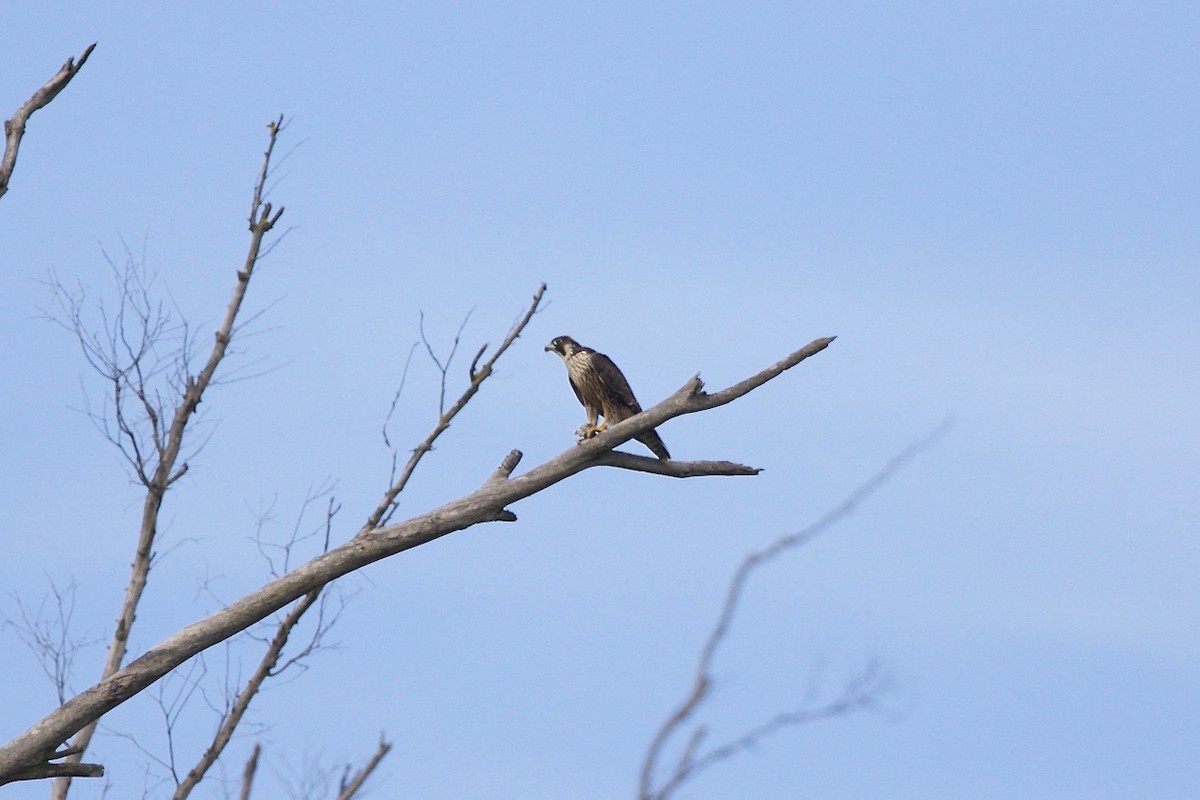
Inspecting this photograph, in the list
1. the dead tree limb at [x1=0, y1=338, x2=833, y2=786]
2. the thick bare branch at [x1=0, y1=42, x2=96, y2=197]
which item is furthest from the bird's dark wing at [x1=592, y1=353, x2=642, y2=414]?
the thick bare branch at [x1=0, y1=42, x2=96, y2=197]

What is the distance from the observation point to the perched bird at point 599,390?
24.2 ft

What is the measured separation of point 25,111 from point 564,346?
324 cm

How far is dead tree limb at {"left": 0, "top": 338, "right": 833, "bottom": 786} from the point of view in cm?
525

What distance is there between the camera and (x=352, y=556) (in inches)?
219

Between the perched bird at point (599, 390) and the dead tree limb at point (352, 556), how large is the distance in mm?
1361

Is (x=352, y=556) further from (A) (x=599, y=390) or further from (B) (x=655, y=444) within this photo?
(A) (x=599, y=390)

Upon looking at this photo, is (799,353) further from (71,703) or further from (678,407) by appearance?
(71,703)

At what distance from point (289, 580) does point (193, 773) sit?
2924 millimetres

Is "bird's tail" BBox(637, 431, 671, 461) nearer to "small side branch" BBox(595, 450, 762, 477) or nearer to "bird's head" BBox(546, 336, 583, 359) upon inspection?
"small side branch" BBox(595, 450, 762, 477)

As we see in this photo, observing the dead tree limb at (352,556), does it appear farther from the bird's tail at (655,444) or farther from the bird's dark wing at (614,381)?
the bird's dark wing at (614,381)

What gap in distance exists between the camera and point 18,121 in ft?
20.9

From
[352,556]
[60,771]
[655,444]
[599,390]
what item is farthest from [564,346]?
[60,771]

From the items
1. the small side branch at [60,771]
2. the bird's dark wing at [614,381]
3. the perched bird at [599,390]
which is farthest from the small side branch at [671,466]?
the small side branch at [60,771]

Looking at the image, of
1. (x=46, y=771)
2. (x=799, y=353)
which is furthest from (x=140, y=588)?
(x=799, y=353)
